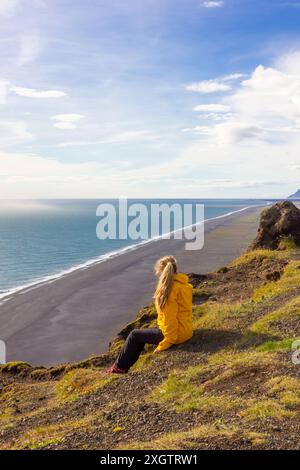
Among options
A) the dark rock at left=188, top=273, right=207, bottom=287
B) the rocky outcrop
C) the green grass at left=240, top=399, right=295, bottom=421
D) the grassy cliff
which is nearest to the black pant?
the grassy cliff

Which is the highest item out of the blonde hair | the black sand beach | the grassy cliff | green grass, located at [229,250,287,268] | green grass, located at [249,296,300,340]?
the blonde hair

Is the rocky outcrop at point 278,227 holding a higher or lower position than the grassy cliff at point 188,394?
higher

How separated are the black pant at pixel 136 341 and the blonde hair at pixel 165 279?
3.27ft

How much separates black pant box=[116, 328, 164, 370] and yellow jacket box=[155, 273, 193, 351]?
8.2 inches

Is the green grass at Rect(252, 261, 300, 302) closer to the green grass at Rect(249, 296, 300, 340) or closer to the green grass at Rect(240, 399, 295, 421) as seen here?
the green grass at Rect(249, 296, 300, 340)

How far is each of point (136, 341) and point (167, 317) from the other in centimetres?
117

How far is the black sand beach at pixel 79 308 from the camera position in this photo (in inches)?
1226

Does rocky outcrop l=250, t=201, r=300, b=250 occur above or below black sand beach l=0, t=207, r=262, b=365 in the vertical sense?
above

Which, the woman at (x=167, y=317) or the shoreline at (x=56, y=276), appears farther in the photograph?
the shoreline at (x=56, y=276)

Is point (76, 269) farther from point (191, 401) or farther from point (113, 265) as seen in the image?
point (191, 401)

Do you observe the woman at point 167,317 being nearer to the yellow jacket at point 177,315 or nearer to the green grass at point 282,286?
the yellow jacket at point 177,315

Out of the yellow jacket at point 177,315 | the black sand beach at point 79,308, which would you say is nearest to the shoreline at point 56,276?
the black sand beach at point 79,308

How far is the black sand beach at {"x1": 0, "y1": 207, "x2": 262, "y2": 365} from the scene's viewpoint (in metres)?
31.1

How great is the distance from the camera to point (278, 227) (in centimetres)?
3148
